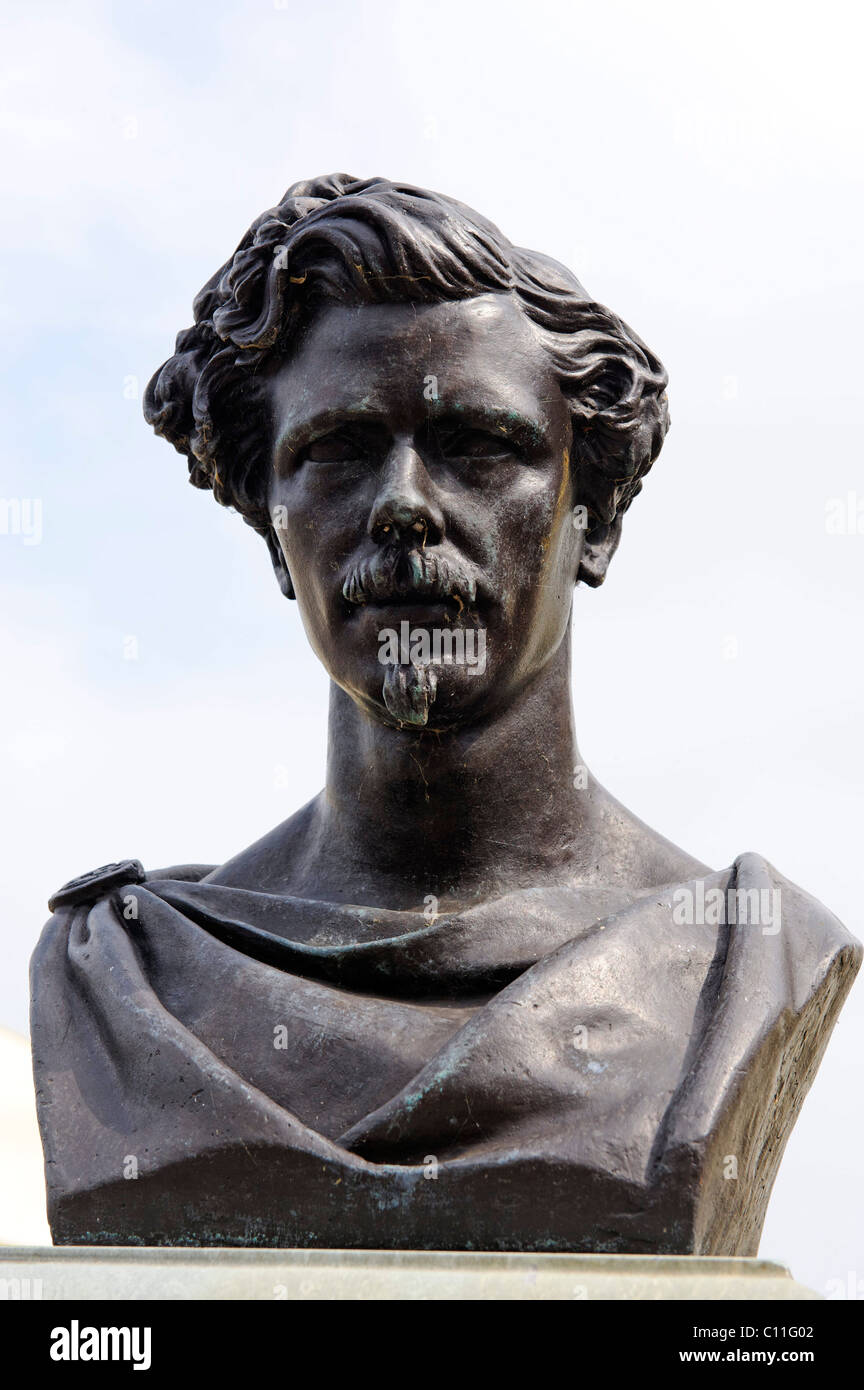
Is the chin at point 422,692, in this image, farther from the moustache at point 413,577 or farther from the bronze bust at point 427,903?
the moustache at point 413,577

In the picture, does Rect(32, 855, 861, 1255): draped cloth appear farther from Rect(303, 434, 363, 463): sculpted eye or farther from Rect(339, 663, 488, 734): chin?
Rect(303, 434, 363, 463): sculpted eye

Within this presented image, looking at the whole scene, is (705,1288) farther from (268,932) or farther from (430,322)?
(430,322)

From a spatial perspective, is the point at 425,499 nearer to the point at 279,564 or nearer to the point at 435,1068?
the point at 279,564

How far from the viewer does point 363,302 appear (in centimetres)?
609

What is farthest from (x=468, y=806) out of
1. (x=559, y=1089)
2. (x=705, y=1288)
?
(x=705, y=1288)

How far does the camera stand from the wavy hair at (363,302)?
6055 mm

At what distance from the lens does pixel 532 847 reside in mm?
6297

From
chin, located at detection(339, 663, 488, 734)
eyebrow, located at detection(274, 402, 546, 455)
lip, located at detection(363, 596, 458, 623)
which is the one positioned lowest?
chin, located at detection(339, 663, 488, 734)

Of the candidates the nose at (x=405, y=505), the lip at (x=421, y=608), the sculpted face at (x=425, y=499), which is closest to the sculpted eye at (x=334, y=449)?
the sculpted face at (x=425, y=499)

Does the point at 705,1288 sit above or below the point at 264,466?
Result: below

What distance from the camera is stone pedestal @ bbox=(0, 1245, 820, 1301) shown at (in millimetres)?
4859

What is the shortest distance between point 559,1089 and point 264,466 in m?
2.33
